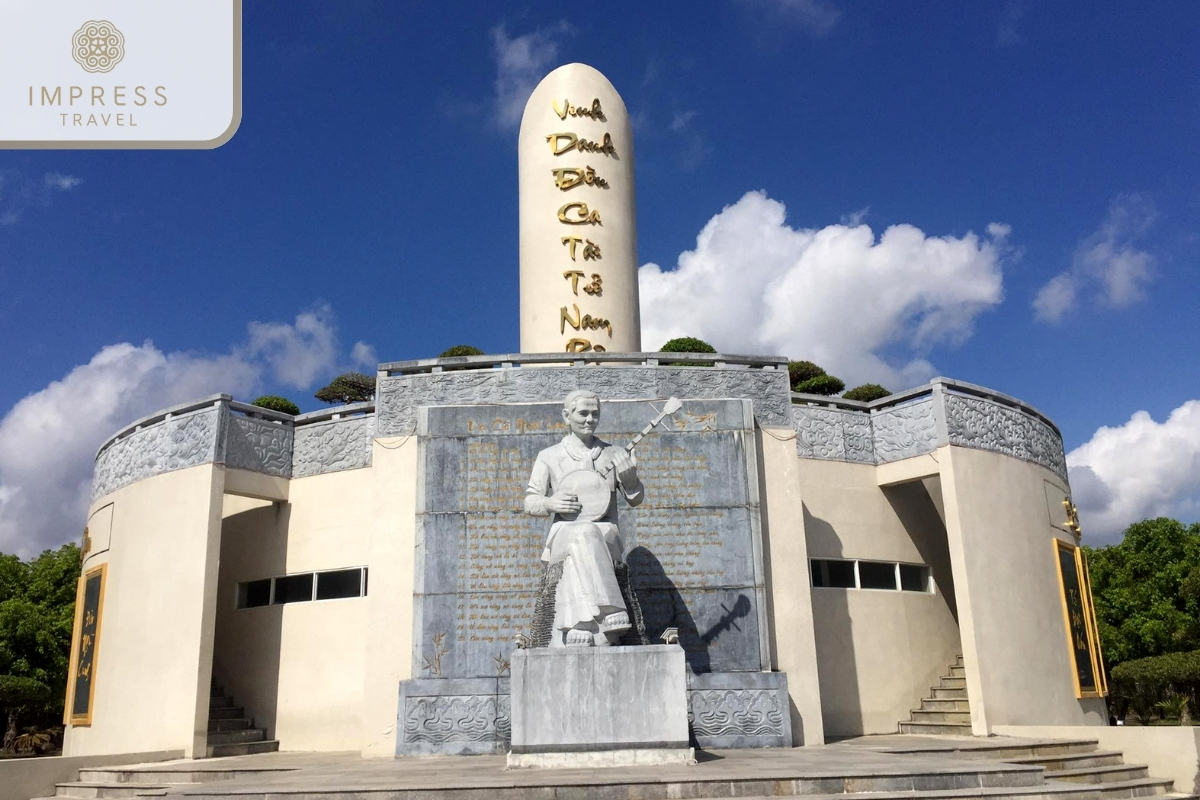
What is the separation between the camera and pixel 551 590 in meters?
8.88

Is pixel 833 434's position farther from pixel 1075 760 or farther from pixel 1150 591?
pixel 1150 591

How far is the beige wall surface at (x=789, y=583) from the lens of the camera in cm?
1139

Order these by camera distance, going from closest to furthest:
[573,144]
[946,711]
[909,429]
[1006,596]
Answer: [946,711]
[1006,596]
[909,429]
[573,144]

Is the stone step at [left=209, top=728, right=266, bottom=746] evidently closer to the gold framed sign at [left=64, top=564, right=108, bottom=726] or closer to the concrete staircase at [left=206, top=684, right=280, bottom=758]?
the concrete staircase at [left=206, top=684, right=280, bottom=758]

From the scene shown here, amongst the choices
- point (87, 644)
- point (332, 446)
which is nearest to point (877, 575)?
point (332, 446)

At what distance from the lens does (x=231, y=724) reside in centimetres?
1315

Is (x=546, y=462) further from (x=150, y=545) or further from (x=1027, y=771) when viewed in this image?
(x=150, y=545)

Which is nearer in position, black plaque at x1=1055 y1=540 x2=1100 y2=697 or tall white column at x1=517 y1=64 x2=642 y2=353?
black plaque at x1=1055 y1=540 x2=1100 y2=697

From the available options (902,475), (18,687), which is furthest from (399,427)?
(18,687)

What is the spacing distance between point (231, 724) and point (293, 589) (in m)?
1.92

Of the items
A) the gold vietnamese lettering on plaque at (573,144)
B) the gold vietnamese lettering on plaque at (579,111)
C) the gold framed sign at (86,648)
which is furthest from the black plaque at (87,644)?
the gold vietnamese lettering on plaque at (579,111)

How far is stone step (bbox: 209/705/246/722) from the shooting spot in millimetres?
13305

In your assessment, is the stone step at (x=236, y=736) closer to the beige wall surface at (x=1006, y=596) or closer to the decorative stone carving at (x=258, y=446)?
the decorative stone carving at (x=258, y=446)

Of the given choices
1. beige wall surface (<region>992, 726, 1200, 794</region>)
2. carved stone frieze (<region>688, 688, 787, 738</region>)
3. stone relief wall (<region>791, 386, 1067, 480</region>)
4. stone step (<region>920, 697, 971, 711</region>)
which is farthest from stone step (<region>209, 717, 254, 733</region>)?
beige wall surface (<region>992, 726, 1200, 794</region>)
